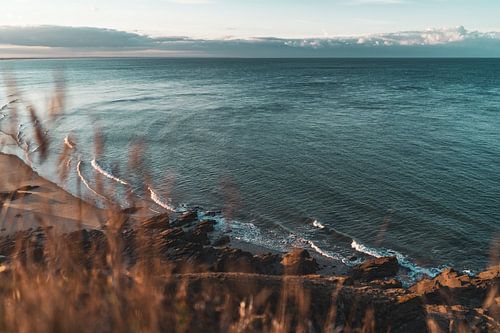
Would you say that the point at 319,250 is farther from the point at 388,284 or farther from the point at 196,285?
the point at 196,285

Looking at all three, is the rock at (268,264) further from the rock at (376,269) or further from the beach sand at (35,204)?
the beach sand at (35,204)

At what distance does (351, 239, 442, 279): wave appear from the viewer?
749 inches

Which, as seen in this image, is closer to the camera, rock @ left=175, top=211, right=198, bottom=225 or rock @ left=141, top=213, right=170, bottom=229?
rock @ left=141, top=213, right=170, bottom=229

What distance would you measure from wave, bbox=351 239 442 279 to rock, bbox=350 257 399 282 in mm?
936

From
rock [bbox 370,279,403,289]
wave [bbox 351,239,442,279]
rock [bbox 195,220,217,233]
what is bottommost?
wave [bbox 351,239,442,279]

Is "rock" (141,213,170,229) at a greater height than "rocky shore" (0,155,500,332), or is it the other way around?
"rocky shore" (0,155,500,332)

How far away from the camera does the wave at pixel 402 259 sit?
19.0 metres

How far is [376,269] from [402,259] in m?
2.57

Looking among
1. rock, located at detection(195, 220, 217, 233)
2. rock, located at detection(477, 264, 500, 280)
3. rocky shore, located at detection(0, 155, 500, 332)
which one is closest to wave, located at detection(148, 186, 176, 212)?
rocky shore, located at detection(0, 155, 500, 332)

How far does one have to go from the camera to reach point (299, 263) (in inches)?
723

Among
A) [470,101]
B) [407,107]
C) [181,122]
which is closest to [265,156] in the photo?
[181,122]

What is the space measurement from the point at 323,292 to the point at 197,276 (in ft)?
12.5

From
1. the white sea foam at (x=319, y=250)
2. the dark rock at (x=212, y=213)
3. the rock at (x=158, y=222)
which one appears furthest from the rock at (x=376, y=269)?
the rock at (x=158, y=222)

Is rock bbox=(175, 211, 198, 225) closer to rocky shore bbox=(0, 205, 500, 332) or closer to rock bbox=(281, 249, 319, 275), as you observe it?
rocky shore bbox=(0, 205, 500, 332)
